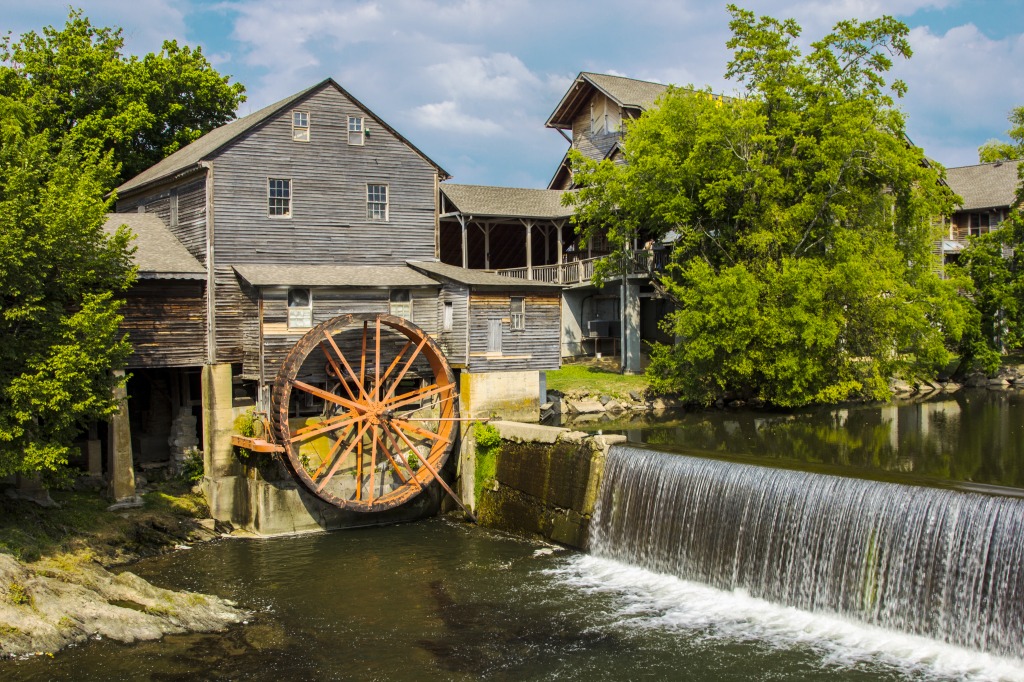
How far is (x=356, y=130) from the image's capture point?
88.2ft

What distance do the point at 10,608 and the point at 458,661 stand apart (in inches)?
273

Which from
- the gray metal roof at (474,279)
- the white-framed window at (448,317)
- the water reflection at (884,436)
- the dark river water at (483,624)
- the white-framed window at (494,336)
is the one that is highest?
the gray metal roof at (474,279)

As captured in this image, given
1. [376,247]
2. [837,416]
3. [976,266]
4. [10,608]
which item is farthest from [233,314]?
[976,266]

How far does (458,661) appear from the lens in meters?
14.5

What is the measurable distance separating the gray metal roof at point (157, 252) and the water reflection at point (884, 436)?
12.7 metres

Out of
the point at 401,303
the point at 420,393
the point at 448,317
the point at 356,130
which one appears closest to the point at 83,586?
the point at 420,393

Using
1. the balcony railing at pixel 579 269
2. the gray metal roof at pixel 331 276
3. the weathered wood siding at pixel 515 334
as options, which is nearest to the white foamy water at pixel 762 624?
the weathered wood siding at pixel 515 334

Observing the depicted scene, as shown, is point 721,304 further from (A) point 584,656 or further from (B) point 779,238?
(A) point 584,656

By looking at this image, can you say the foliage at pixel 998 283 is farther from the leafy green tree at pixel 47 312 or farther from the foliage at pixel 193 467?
the leafy green tree at pixel 47 312

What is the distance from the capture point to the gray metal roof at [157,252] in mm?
23594

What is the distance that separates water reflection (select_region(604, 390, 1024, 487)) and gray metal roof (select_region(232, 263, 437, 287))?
307 inches

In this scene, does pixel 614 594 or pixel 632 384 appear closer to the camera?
pixel 614 594

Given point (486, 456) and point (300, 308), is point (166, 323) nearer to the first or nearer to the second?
point (300, 308)

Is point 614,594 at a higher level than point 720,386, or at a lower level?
lower
